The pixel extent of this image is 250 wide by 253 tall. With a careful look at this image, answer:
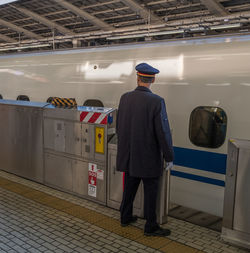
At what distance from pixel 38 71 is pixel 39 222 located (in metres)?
3.75

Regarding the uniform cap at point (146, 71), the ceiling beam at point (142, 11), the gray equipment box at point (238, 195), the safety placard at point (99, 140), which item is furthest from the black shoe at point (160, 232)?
the ceiling beam at point (142, 11)

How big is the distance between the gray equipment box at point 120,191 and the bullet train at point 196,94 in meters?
0.75

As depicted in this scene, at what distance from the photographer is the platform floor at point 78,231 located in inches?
134

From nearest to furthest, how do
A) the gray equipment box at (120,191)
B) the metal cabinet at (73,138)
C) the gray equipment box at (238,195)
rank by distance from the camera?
the gray equipment box at (238,195)
the gray equipment box at (120,191)
the metal cabinet at (73,138)

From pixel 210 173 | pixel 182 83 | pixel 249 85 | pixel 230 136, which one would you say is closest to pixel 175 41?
pixel 182 83

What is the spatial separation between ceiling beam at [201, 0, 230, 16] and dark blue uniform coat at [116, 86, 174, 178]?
18.2ft

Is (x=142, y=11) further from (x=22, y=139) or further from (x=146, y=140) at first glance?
(x=146, y=140)

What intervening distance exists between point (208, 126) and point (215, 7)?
16.7 ft

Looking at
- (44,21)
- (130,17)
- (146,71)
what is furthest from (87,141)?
(44,21)

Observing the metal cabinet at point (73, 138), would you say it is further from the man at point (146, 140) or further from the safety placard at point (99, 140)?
the man at point (146, 140)

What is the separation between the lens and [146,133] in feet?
11.5

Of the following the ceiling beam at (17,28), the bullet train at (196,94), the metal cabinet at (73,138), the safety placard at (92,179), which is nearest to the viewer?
the bullet train at (196,94)

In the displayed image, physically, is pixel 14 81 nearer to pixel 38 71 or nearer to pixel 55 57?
pixel 38 71

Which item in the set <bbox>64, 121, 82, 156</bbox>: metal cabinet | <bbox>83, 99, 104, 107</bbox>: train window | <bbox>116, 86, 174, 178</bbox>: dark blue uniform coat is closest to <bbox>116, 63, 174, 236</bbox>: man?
<bbox>116, 86, 174, 178</bbox>: dark blue uniform coat
